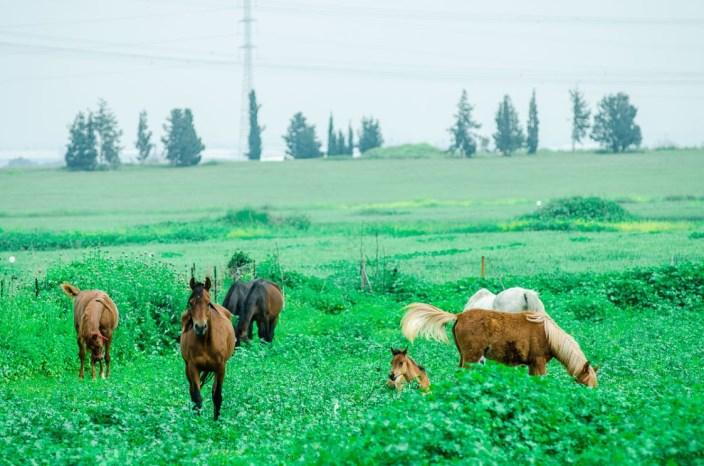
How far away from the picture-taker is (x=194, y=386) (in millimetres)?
15297

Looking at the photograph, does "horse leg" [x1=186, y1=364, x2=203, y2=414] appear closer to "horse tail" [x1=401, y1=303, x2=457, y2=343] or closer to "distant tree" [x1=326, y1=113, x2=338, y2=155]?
"horse tail" [x1=401, y1=303, x2=457, y2=343]

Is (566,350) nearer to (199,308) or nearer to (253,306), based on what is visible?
(199,308)

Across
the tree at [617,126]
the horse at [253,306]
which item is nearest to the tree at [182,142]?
the tree at [617,126]

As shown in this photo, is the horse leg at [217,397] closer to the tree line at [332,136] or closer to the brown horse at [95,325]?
the brown horse at [95,325]

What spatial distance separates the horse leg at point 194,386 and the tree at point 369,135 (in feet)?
440

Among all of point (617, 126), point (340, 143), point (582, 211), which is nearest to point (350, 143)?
point (340, 143)

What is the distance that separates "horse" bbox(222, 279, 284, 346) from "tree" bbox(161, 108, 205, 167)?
98055mm

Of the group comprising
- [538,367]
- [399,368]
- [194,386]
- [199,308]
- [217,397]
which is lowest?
[217,397]

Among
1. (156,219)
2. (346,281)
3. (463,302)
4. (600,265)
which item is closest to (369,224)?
(156,219)

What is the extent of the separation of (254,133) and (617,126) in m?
47.4

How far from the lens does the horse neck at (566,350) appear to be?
1540 cm

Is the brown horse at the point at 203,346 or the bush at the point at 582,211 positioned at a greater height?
the bush at the point at 582,211

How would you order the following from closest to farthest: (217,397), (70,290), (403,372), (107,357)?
(403,372) < (217,397) < (107,357) < (70,290)

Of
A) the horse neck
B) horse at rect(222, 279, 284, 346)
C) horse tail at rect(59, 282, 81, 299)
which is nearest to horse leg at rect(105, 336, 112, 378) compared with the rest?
horse tail at rect(59, 282, 81, 299)
